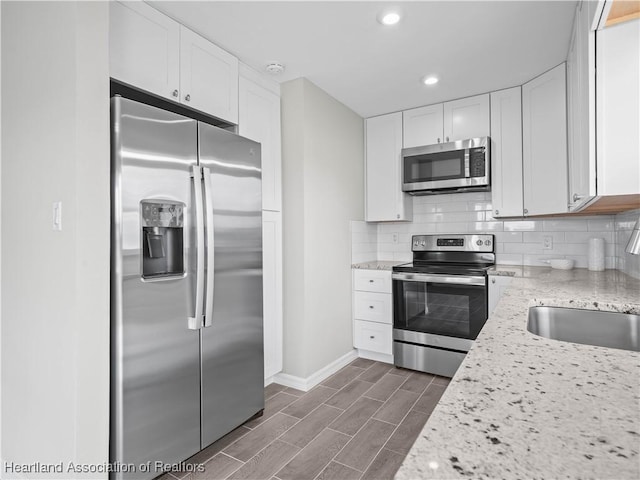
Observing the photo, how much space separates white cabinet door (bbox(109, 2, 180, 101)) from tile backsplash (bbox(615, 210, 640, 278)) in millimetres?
2781

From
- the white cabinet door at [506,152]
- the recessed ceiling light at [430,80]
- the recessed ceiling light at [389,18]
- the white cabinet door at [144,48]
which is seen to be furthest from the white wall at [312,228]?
the white cabinet door at [506,152]

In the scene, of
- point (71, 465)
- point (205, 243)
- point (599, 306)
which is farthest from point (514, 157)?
point (71, 465)

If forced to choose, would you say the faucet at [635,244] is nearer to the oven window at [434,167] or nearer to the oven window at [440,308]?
the oven window at [440,308]

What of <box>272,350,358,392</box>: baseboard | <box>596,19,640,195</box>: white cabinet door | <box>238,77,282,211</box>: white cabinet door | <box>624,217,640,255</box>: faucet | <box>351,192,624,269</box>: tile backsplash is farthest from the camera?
<box>351,192,624,269</box>: tile backsplash

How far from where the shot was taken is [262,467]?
188cm

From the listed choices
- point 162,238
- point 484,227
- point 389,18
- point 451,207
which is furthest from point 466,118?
point 162,238

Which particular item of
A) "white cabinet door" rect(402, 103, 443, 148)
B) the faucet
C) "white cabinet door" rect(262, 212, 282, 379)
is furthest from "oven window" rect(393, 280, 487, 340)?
the faucet

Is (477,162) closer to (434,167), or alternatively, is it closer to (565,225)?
(434,167)

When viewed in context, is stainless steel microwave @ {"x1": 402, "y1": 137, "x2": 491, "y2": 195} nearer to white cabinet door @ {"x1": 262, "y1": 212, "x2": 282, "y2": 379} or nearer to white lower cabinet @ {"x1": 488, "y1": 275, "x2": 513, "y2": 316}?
white lower cabinet @ {"x1": 488, "y1": 275, "x2": 513, "y2": 316}

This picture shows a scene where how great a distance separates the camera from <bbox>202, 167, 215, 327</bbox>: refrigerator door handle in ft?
6.16

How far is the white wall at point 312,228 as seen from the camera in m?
2.87

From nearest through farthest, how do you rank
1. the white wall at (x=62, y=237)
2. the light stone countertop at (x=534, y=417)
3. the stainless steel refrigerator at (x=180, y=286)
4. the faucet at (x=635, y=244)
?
the light stone countertop at (x=534, y=417), the faucet at (x=635, y=244), the white wall at (x=62, y=237), the stainless steel refrigerator at (x=180, y=286)

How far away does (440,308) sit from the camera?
10.1 ft

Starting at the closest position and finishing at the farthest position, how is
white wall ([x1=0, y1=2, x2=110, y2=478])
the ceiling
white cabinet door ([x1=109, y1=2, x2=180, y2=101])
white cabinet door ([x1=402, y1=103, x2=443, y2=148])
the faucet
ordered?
1. the faucet
2. white wall ([x1=0, y1=2, x2=110, y2=478])
3. white cabinet door ([x1=109, y1=2, x2=180, y2=101])
4. the ceiling
5. white cabinet door ([x1=402, y1=103, x2=443, y2=148])
